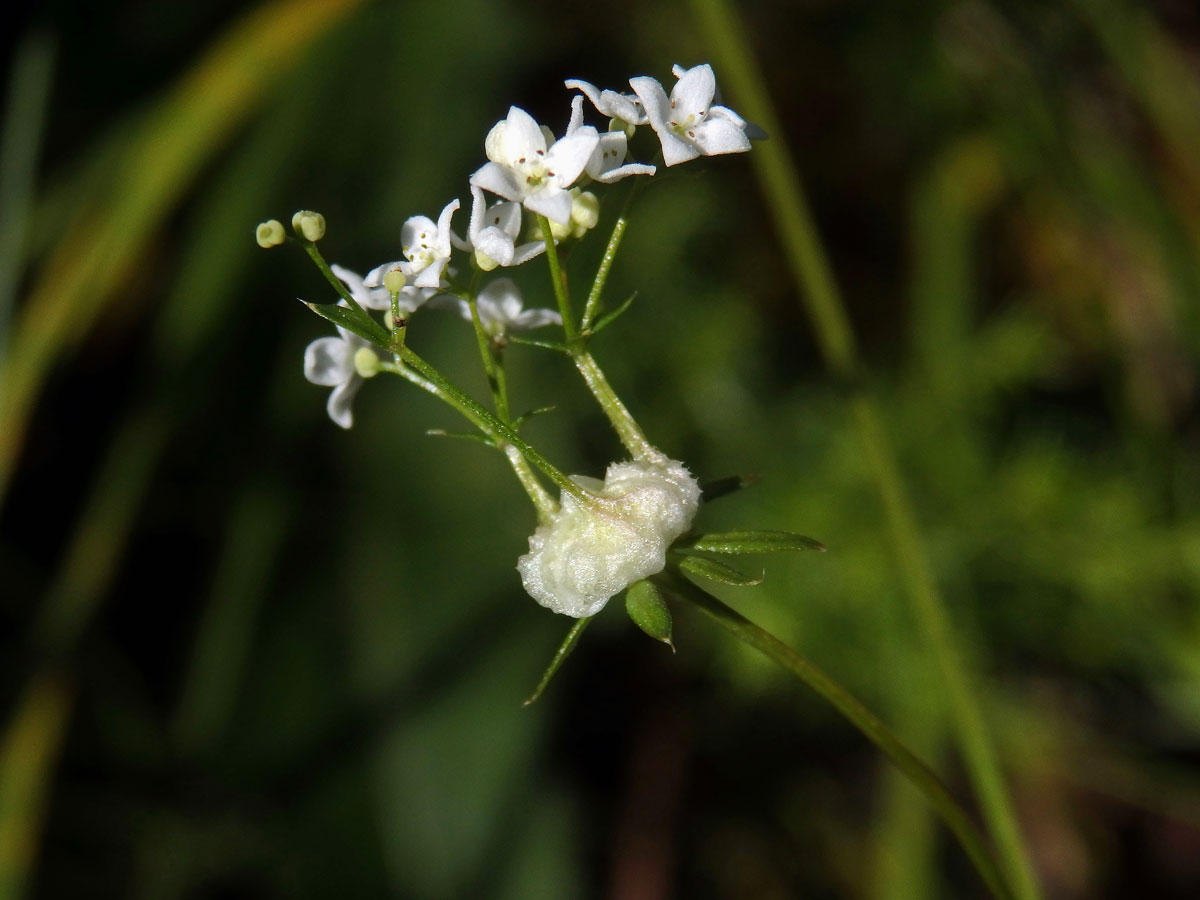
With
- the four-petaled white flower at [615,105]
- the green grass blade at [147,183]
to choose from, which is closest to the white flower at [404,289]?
the four-petaled white flower at [615,105]

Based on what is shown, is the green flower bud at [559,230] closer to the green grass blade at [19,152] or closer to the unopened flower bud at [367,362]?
the unopened flower bud at [367,362]

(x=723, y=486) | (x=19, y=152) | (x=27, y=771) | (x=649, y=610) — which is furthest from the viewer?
(x=19, y=152)

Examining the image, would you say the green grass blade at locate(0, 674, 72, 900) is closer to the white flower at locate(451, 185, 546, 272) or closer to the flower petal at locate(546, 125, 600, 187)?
the white flower at locate(451, 185, 546, 272)

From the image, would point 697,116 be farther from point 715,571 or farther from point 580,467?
point 580,467

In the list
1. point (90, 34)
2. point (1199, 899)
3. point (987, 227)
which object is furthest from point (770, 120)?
point (1199, 899)

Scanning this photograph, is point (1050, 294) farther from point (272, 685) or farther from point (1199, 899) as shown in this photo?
point (272, 685)

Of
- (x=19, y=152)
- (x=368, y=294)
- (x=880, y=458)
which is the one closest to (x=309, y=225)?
(x=368, y=294)
